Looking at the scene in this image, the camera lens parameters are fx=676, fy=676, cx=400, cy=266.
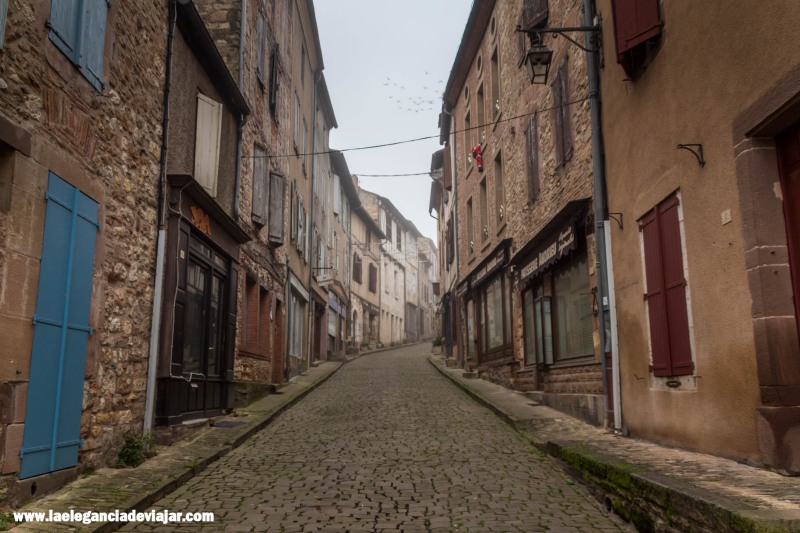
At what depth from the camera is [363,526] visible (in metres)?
4.77

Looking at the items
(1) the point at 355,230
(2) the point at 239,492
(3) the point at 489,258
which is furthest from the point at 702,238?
(1) the point at 355,230

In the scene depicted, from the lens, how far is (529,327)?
13.0 metres

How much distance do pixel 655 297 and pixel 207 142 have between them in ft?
21.5

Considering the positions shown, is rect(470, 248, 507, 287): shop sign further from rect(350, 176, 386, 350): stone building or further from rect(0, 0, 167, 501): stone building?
rect(350, 176, 386, 350): stone building

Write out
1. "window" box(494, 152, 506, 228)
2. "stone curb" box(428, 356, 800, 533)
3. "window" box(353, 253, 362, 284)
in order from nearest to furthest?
"stone curb" box(428, 356, 800, 533) < "window" box(494, 152, 506, 228) < "window" box(353, 253, 362, 284)

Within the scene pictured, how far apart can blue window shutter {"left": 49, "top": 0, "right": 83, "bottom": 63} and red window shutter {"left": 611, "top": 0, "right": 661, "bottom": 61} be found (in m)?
5.40

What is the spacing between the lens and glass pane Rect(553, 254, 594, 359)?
32.2 ft

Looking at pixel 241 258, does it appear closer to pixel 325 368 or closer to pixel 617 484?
pixel 617 484

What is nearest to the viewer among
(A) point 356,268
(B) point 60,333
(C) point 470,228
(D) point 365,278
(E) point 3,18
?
(E) point 3,18

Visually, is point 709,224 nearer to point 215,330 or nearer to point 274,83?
point 215,330

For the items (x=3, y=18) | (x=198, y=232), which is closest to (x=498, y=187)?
(x=198, y=232)

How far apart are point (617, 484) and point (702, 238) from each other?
2.30m

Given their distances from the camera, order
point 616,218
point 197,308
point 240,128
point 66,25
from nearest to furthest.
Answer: point 66,25 < point 616,218 < point 197,308 < point 240,128

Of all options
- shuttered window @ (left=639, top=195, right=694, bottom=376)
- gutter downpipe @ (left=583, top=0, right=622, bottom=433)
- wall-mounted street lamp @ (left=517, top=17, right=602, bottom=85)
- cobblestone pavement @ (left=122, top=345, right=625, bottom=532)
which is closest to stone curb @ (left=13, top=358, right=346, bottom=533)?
cobblestone pavement @ (left=122, top=345, right=625, bottom=532)
